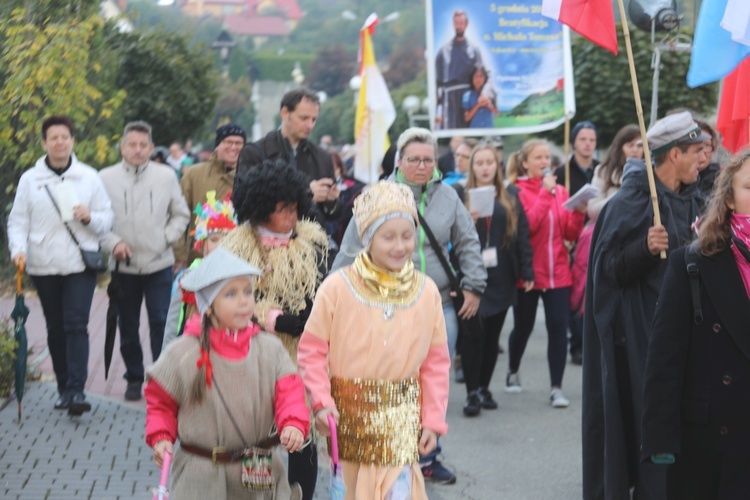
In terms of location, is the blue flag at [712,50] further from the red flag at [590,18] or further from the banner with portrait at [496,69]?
the banner with portrait at [496,69]

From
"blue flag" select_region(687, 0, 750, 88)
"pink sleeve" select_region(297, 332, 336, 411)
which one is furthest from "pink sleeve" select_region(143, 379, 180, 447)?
"blue flag" select_region(687, 0, 750, 88)

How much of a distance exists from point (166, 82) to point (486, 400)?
16630mm

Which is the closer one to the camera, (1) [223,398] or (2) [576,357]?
(1) [223,398]

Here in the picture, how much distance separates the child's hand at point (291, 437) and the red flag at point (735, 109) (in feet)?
12.1

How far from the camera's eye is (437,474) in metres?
6.79

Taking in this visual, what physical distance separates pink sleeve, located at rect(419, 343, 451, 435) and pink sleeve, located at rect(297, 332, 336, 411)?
384 mm

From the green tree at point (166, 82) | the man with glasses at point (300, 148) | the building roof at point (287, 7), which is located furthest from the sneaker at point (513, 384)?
the building roof at point (287, 7)

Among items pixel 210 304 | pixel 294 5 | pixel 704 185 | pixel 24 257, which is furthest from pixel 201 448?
pixel 294 5

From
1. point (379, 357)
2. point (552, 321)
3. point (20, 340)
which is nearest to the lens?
point (379, 357)

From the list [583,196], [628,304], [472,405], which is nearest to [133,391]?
[472,405]

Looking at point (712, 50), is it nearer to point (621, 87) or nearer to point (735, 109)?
point (735, 109)

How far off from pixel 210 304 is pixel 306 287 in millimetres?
983

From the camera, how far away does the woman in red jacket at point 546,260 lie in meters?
9.02

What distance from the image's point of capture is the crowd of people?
422cm
